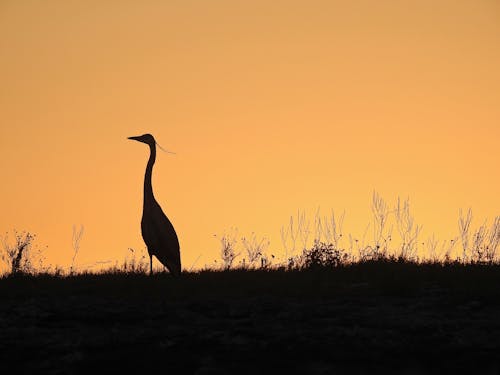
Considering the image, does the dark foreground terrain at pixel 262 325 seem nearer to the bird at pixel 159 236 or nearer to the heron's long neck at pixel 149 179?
the bird at pixel 159 236

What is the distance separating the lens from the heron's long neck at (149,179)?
1625 cm

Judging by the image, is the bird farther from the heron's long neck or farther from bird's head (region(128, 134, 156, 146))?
bird's head (region(128, 134, 156, 146))

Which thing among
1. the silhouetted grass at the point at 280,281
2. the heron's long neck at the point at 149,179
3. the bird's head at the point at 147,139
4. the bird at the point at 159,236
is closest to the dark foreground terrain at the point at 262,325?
the silhouetted grass at the point at 280,281

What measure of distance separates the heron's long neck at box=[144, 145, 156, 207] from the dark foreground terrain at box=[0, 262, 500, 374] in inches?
121

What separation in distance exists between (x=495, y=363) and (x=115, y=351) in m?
3.89

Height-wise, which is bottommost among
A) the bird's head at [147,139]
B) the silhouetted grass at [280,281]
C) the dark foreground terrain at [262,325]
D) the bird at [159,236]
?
the dark foreground terrain at [262,325]

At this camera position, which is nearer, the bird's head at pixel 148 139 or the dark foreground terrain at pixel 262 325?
the dark foreground terrain at pixel 262 325

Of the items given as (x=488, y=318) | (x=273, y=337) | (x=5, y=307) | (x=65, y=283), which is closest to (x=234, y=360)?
(x=273, y=337)

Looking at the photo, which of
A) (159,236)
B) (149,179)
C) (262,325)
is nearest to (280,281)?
(262,325)

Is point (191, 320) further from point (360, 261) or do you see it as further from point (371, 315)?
point (360, 261)

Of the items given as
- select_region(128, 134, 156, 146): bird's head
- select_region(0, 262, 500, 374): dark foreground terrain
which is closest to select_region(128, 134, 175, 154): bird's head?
select_region(128, 134, 156, 146): bird's head

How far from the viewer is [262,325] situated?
9.98 m

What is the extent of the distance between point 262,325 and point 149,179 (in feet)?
23.4

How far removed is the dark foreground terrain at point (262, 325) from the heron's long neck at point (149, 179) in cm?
306
